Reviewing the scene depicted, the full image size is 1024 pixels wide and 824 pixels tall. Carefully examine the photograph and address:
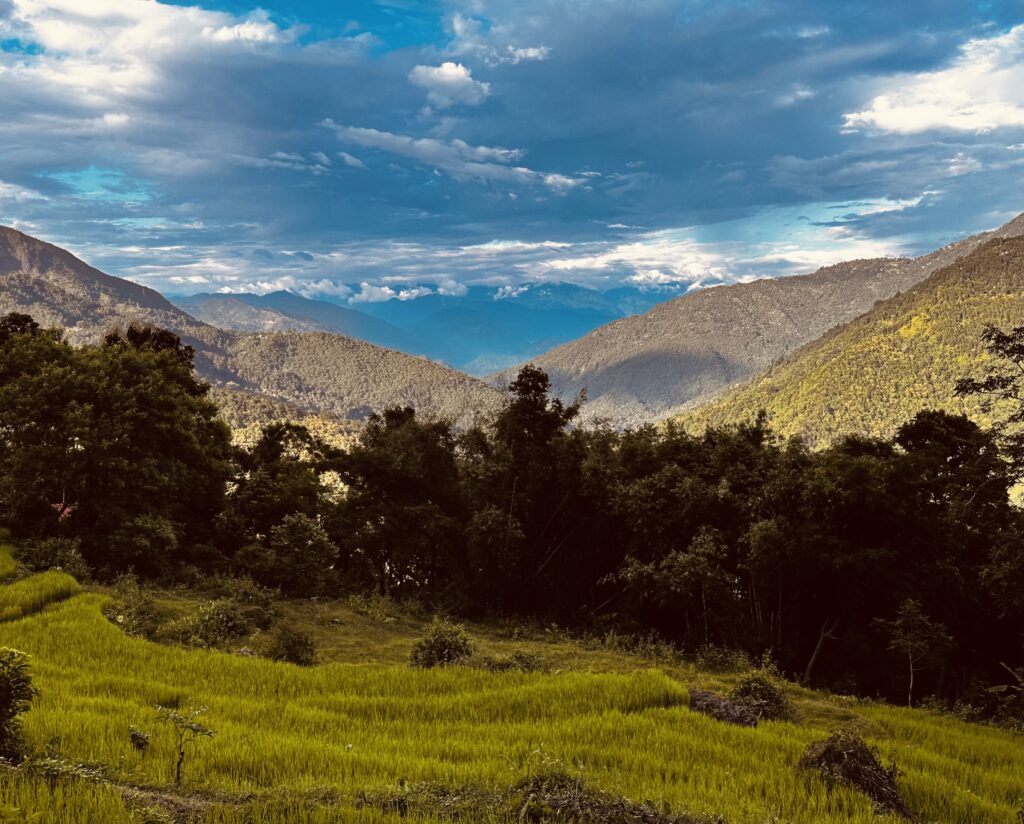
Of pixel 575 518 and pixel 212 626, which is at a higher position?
pixel 575 518

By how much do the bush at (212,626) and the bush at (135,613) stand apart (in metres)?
0.53

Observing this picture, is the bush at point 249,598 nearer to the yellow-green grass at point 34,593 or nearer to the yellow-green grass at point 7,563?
the yellow-green grass at point 34,593

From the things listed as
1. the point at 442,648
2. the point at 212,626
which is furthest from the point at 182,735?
the point at 212,626

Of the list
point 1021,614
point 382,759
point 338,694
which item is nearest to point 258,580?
point 338,694

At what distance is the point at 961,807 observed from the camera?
24.1ft

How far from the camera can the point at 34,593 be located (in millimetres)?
15367

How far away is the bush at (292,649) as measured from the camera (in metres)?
14.0

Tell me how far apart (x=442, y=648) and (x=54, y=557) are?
13224 millimetres

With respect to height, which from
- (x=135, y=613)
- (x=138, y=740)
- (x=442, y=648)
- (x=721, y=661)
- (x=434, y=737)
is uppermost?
(x=138, y=740)

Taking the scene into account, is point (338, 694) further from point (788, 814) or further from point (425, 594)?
point (425, 594)

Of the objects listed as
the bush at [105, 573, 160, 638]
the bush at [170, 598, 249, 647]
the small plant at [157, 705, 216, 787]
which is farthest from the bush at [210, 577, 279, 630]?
the small plant at [157, 705, 216, 787]

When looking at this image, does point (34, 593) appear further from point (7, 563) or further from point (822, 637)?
point (822, 637)

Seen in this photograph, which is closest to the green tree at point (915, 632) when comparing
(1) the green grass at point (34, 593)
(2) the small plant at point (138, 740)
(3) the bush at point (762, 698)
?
(3) the bush at point (762, 698)

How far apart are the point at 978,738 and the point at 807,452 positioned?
1605 cm
